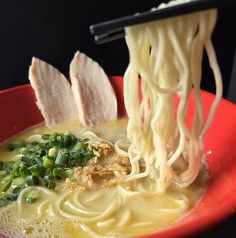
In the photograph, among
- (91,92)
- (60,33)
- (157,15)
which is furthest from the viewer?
(60,33)

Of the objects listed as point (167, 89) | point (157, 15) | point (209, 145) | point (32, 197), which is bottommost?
point (209, 145)

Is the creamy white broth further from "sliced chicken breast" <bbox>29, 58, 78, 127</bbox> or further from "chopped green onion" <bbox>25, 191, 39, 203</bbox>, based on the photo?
"sliced chicken breast" <bbox>29, 58, 78, 127</bbox>

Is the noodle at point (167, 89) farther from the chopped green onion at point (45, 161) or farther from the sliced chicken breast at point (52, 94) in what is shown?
the sliced chicken breast at point (52, 94)

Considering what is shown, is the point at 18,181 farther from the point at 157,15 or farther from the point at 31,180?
the point at 157,15

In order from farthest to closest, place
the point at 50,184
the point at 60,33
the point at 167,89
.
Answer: the point at 60,33 < the point at 50,184 < the point at 167,89

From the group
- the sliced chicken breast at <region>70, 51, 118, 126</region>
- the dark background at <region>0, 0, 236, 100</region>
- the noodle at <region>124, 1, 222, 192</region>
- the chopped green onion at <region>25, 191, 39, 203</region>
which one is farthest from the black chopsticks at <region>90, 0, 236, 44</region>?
the dark background at <region>0, 0, 236, 100</region>

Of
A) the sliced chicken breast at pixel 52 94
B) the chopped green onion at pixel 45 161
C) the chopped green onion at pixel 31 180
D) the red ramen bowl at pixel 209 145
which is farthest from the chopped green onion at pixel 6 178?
the sliced chicken breast at pixel 52 94

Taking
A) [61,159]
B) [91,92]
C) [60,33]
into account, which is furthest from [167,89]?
[60,33]
